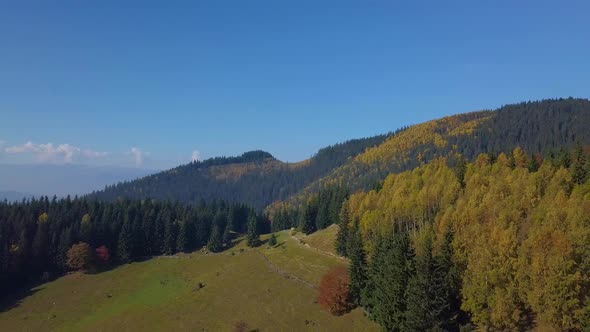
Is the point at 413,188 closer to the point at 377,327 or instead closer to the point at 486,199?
the point at 486,199

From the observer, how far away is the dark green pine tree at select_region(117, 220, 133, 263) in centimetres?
13031

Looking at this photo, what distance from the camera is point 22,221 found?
12762 cm

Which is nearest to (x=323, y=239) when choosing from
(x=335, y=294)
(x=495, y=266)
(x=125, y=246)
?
(x=335, y=294)

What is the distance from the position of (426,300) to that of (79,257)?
105 m

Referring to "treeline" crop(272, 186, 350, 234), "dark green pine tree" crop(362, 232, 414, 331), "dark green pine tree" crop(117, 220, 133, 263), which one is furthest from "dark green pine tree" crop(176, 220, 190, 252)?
"dark green pine tree" crop(362, 232, 414, 331)

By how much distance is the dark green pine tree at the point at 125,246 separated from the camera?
5130 inches

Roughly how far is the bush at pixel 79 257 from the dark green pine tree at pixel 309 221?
65.4m

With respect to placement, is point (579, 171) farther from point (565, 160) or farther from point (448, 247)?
point (448, 247)

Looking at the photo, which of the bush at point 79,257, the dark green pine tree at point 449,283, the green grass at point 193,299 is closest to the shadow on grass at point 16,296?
the green grass at point 193,299

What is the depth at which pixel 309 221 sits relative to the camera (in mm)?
133875

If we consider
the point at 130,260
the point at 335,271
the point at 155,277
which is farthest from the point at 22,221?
the point at 335,271

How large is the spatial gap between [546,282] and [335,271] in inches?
1436

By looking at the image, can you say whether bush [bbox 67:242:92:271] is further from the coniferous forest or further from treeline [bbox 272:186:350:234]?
treeline [bbox 272:186:350:234]

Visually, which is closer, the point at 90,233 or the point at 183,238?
the point at 90,233
